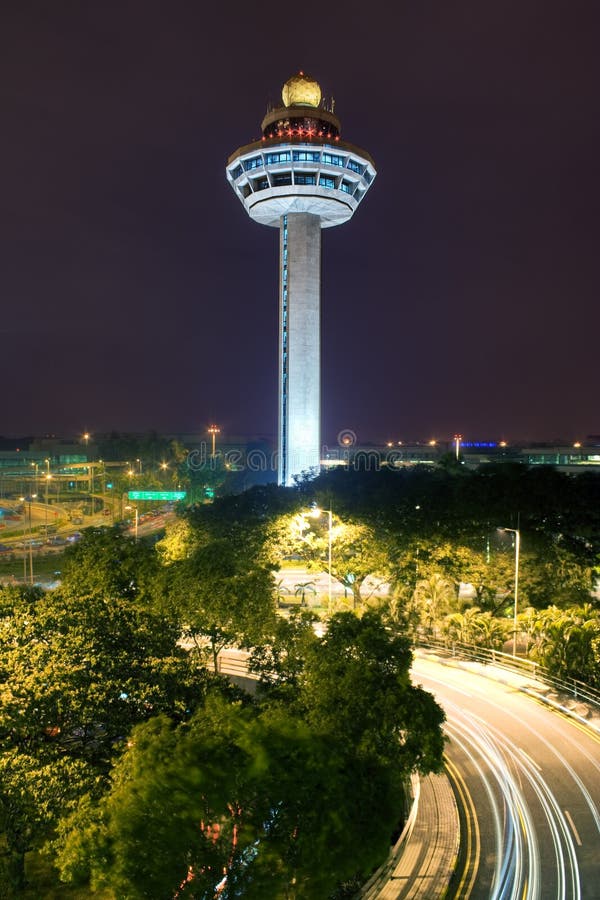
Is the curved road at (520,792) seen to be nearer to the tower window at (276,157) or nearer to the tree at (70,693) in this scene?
the tree at (70,693)

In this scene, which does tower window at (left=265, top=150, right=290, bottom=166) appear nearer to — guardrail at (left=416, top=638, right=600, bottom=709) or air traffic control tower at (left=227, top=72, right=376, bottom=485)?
air traffic control tower at (left=227, top=72, right=376, bottom=485)

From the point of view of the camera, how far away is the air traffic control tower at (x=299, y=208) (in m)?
Result: 77.2

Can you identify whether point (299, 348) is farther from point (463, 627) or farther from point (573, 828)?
point (573, 828)

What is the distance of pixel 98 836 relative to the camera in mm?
14195

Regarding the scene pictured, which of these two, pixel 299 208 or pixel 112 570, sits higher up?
pixel 299 208

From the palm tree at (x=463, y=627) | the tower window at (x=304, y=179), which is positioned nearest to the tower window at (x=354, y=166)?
the tower window at (x=304, y=179)

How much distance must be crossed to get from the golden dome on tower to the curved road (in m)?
76.4

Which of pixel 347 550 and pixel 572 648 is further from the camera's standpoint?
pixel 347 550

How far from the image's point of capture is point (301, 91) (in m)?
82.1

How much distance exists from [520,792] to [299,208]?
72932mm

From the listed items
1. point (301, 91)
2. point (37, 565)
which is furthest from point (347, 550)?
A: point (301, 91)

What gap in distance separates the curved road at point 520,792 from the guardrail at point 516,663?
1.05 metres

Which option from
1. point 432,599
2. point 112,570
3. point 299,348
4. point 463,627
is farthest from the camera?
point 299,348

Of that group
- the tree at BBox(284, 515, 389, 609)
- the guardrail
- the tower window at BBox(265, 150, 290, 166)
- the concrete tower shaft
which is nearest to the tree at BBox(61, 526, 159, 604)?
the tree at BBox(284, 515, 389, 609)
